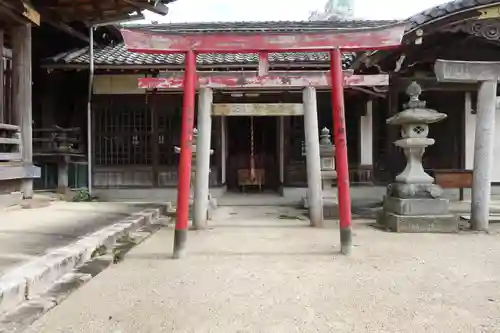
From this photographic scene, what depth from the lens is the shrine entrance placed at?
15.5 metres

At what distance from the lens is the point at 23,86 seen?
941cm

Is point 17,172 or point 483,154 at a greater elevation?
point 483,154

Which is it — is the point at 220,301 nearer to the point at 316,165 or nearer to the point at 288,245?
the point at 288,245

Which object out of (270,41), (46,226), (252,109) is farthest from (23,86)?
(270,41)

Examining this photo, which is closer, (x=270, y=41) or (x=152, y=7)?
(x=270, y=41)

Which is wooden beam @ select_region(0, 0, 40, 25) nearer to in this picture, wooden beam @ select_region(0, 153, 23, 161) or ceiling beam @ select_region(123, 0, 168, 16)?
ceiling beam @ select_region(123, 0, 168, 16)

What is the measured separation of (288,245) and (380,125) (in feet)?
26.8

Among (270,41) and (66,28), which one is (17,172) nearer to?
(66,28)

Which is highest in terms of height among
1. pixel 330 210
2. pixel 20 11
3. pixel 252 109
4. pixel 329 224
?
pixel 20 11

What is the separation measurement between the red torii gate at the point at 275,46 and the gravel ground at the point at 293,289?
77 cm

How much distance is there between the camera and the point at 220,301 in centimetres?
377

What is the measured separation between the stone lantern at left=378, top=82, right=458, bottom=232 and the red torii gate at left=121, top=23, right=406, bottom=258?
6.99 ft

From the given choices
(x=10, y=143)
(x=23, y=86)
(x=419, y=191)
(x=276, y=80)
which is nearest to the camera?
(x=276, y=80)

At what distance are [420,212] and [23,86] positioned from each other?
7.97m
